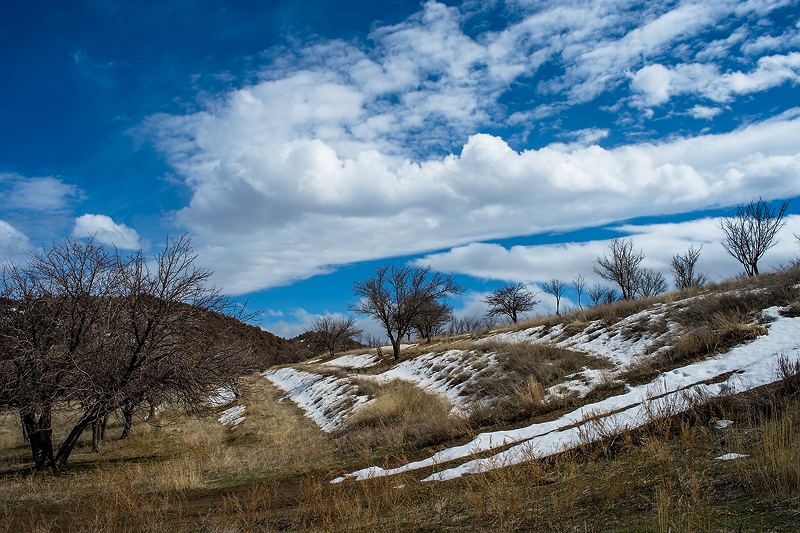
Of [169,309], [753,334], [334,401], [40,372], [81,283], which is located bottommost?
[334,401]

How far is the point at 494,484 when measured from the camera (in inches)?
203

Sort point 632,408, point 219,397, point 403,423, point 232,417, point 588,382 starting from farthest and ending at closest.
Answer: point 232,417 < point 219,397 < point 403,423 < point 588,382 < point 632,408

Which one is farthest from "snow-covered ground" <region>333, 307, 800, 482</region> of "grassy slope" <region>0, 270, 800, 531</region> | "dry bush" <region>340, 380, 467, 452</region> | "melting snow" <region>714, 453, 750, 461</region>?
"melting snow" <region>714, 453, 750, 461</region>

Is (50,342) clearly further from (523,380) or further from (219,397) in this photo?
(523,380)

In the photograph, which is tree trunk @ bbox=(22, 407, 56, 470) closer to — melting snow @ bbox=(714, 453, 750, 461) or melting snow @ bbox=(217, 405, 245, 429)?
melting snow @ bbox=(217, 405, 245, 429)

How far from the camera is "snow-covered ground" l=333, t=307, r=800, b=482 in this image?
6629mm

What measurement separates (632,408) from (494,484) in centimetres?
410

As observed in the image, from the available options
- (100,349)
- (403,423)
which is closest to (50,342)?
(100,349)

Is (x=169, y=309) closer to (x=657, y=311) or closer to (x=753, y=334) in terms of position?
(x=753, y=334)

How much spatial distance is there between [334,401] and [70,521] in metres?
15.3

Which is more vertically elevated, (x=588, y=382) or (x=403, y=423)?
(x=588, y=382)

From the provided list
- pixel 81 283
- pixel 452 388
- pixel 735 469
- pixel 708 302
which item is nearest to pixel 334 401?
pixel 452 388

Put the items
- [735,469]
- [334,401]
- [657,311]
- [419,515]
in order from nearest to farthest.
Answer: [735,469]
[419,515]
[657,311]
[334,401]

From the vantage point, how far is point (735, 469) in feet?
13.1
